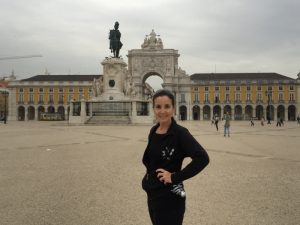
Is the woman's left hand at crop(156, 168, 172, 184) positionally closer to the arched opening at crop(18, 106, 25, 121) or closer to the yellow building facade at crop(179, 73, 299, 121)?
the yellow building facade at crop(179, 73, 299, 121)

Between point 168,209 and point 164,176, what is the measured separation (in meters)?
0.29

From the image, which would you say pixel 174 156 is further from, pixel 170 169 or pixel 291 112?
pixel 291 112

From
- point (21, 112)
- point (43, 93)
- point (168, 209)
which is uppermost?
point (43, 93)

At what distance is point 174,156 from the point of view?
8.71ft

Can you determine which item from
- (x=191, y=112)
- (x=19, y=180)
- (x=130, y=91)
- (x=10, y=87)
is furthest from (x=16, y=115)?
(x=19, y=180)

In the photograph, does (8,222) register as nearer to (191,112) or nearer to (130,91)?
(130,91)

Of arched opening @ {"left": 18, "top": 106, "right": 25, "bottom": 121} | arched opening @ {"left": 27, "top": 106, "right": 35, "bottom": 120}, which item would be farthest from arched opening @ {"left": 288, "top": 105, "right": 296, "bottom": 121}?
arched opening @ {"left": 18, "top": 106, "right": 25, "bottom": 121}

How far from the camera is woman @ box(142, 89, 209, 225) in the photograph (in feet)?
8.51

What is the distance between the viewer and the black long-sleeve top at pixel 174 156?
259 cm

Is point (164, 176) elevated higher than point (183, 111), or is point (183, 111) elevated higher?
point (183, 111)

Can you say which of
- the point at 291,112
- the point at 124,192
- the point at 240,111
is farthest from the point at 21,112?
the point at 124,192

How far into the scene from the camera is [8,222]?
14.1ft

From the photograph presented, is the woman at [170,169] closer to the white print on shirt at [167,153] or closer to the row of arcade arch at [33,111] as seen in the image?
the white print on shirt at [167,153]

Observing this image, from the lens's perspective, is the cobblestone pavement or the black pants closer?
the black pants
